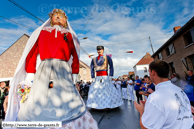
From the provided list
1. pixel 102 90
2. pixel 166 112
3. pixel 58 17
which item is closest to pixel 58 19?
pixel 58 17

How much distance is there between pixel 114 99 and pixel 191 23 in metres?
12.1

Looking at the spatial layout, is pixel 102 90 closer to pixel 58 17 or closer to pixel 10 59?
pixel 58 17

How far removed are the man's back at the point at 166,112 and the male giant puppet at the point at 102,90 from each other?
8.77 ft

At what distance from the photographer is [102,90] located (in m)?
4.03

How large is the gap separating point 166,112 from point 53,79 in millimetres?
1546

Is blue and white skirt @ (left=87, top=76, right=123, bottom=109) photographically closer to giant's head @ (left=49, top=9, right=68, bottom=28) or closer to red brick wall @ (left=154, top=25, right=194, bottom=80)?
giant's head @ (left=49, top=9, right=68, bottom=28)

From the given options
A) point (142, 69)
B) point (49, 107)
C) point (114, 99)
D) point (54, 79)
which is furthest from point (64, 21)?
point (142, 69)

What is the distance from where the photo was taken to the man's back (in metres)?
1.13

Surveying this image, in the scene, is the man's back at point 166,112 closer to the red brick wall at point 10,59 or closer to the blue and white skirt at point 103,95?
the blue and white skirt at point 103,95

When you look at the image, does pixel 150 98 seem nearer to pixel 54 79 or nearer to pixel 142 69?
pixel 54 79

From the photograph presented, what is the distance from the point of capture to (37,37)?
2.08 m

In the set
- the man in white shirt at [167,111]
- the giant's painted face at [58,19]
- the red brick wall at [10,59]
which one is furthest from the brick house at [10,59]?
the man in white shirt at [167,111]

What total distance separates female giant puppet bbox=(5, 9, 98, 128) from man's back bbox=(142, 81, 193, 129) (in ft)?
3.29

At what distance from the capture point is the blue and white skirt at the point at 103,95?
12.6 ft
